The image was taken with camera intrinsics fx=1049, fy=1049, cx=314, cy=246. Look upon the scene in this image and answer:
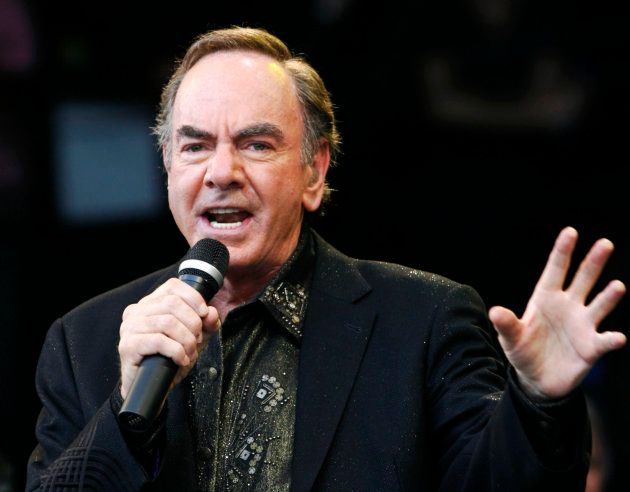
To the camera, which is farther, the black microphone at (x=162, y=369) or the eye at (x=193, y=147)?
the eye at (x=193, y=147)

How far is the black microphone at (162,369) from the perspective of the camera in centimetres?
164

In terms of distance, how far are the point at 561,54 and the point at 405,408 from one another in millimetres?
2220

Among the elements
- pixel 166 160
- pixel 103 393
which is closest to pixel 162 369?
pixel 103 393

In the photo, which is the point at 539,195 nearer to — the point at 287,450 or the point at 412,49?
the point at 412,49

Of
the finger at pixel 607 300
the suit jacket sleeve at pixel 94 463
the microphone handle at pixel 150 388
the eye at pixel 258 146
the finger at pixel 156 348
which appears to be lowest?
the suit jacket sleeve at pixel 94 463

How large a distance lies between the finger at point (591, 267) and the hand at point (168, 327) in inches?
24.1

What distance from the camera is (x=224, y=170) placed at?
7.34 ft

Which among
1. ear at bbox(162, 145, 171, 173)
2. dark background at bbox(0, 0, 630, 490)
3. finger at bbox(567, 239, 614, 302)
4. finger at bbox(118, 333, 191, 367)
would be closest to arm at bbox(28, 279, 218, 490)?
finger at bbox(118, 333, 191, 367)

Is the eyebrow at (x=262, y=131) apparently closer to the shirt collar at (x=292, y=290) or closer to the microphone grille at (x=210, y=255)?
the shirt collar at (x=292, y=290)

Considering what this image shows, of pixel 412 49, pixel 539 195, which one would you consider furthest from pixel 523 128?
pixel 412 49

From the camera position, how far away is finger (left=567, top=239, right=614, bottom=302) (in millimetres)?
1598

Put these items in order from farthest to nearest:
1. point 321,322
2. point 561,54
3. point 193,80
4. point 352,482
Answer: point 561,54
point 193,80
point 321,322
point 352,482

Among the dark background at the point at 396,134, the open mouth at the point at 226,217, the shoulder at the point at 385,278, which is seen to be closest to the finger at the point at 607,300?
the shoulder at the point at 385,278

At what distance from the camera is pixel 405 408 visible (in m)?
2.06
